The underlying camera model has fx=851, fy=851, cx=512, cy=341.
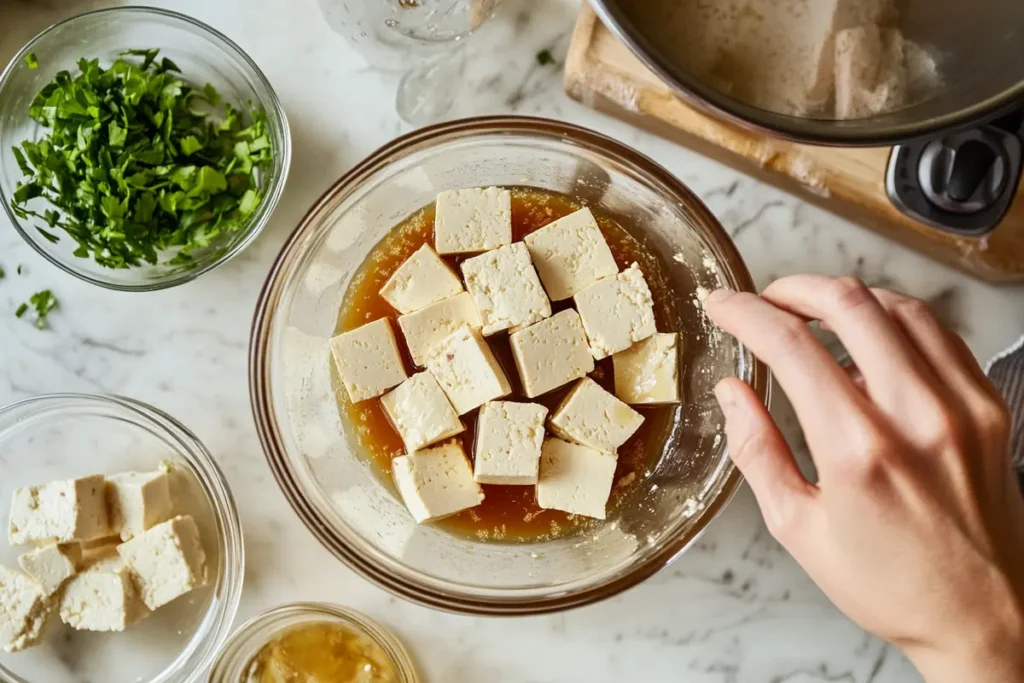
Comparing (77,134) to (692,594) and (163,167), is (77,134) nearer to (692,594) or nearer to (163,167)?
(163,167)

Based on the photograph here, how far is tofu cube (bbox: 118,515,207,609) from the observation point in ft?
4.64

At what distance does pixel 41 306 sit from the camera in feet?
5.07

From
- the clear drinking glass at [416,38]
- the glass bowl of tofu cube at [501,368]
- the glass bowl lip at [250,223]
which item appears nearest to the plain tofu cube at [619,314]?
the glass bowl of tofu cube at [501,368]

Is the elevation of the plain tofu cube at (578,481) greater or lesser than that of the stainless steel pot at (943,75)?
lesser

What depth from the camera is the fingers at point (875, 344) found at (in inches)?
41.7

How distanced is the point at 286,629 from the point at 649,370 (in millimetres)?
758

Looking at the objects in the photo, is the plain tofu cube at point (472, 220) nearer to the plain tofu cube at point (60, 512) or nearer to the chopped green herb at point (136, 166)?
the chopped green herb at point (136, 166)

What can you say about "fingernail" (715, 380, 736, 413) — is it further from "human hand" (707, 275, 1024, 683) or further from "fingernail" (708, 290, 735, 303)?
"fingernail" (708, 290, 735, 303)

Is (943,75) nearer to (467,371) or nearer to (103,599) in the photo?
(467,371)

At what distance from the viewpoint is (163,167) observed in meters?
1.44

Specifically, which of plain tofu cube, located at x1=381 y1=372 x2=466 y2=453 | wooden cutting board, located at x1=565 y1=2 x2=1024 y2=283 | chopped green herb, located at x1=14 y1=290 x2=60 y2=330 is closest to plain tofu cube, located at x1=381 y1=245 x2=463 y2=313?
plain tofu cube, located at x1=381 y1=372 x2=466 y2=453

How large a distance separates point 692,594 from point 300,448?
2.36 feet

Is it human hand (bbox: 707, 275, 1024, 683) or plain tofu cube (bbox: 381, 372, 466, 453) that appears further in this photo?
plain tofu cube (bbox: 381, 372, 466, 453)

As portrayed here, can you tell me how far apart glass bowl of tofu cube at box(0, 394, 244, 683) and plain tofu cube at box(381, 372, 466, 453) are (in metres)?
0.36
